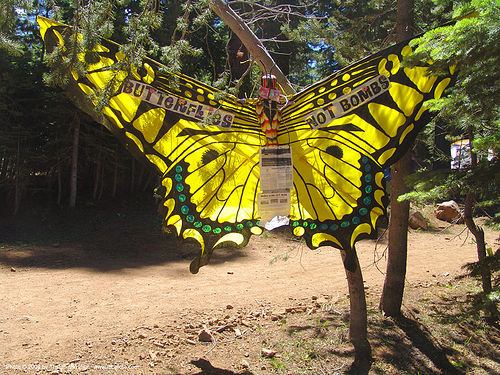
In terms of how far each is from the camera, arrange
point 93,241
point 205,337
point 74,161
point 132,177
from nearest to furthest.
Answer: point 205,337
point 93,241
point 74,161
point 132,177

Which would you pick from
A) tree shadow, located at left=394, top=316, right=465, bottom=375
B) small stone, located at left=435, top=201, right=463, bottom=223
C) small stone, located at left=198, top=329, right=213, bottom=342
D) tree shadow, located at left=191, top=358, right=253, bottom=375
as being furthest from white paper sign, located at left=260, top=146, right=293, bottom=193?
small stone, located at left=435, top=201, right=463, bottom=223

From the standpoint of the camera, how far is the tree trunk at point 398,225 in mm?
4656

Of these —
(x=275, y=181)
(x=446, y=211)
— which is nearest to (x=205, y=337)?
(x=275, y=181)

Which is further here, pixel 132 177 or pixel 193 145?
pixel 132 177

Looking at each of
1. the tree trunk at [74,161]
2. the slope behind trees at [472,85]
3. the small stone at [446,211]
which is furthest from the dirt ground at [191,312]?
the small stone at [446,211]

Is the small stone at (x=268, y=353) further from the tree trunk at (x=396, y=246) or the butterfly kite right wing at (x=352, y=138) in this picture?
the tree trunk at (x=396, y=246)

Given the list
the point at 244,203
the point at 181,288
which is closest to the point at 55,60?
the point at 244,203

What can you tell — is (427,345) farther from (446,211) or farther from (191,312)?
(446,211)

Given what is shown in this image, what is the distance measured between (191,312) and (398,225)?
8.62ft

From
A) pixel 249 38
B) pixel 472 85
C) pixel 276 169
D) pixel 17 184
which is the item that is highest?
pixel 249 38

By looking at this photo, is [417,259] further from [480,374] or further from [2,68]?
[2,68]

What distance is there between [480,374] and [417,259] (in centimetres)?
452

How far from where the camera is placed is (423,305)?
17.5 ft

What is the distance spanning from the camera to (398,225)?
4762 mm
